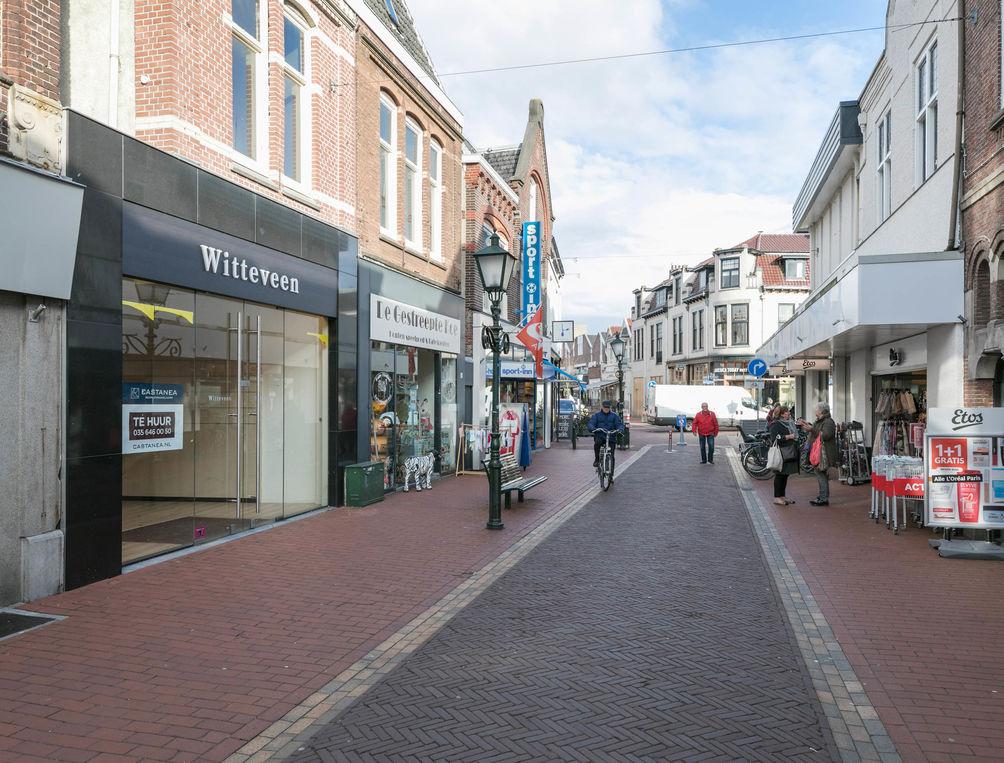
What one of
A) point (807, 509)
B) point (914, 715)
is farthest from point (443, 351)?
point (914, 715)

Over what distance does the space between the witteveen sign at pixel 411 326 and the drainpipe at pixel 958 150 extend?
29.1 feet

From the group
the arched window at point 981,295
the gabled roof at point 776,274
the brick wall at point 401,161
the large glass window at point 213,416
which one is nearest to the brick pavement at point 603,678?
the large glass window at point 213,416

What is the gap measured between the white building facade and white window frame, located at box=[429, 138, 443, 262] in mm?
8028

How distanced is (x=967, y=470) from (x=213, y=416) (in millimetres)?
9198

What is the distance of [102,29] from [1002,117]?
1040 cm

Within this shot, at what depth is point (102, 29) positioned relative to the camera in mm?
8133

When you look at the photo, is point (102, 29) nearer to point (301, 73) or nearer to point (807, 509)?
point (301, 73)

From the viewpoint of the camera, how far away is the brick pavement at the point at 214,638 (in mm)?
4012

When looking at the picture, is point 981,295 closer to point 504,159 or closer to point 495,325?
point 495,325

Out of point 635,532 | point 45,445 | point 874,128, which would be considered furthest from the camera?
point 874,128

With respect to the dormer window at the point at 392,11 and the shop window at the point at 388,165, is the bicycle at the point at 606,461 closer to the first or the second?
the shop window at the point at 388,165

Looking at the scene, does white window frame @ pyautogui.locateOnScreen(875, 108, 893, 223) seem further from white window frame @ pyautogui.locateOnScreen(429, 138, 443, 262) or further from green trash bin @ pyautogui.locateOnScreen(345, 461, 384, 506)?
green trash bin @ pyautogui.locateOnScreen(345, 461, 384, 506)

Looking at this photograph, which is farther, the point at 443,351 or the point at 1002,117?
the point at 443,351

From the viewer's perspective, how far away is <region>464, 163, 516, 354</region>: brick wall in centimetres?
1848
